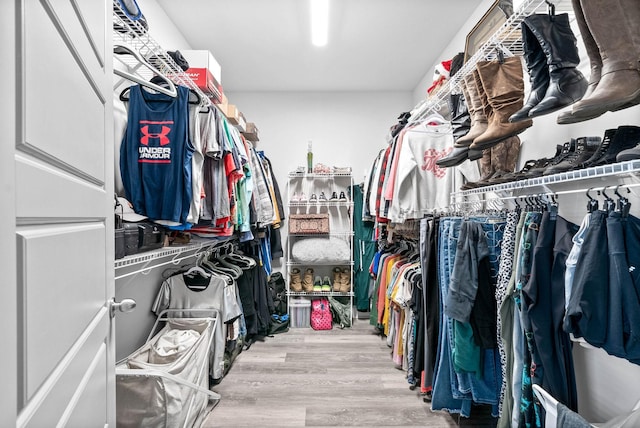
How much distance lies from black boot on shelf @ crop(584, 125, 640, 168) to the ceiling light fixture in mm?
1977

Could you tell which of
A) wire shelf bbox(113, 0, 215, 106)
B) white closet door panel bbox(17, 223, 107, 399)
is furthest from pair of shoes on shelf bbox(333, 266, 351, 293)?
white closet door panel bbox(17, 223, 107, 399)

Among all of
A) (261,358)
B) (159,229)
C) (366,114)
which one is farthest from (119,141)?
(366,114)

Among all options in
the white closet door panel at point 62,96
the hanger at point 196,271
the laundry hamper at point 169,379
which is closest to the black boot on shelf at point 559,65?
the white closet door panel at point 62,96

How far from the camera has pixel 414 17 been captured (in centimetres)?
251

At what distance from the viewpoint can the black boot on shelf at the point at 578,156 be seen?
1.03 metres

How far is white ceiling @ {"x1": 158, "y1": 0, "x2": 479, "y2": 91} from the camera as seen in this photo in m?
2.38

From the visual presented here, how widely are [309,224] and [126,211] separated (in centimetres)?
212

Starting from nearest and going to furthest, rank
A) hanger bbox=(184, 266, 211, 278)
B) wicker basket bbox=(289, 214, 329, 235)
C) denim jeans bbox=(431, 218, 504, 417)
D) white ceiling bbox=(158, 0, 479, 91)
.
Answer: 1. denim jeans bbox=(431, 218, 504, 417)
2. hanger bbox=(184, 266, 211, 278)
3. white ceiling bbox=(158, 0, 479, 91)
4. wicker basket bbox=(289, 214, 329, 235)

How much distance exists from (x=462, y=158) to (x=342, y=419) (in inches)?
61.9

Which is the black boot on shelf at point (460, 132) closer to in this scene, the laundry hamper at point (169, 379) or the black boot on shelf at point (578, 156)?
the black boot on shelf at point (578, 156)

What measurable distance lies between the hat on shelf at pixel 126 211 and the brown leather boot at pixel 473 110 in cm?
150

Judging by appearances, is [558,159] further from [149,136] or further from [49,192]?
[149,136]

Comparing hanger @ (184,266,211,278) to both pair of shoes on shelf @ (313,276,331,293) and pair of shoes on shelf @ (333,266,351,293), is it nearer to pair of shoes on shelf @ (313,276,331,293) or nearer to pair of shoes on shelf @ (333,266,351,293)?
pair of shoes on shelf @ (313,276,331,293)

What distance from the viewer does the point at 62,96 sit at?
60 cm
